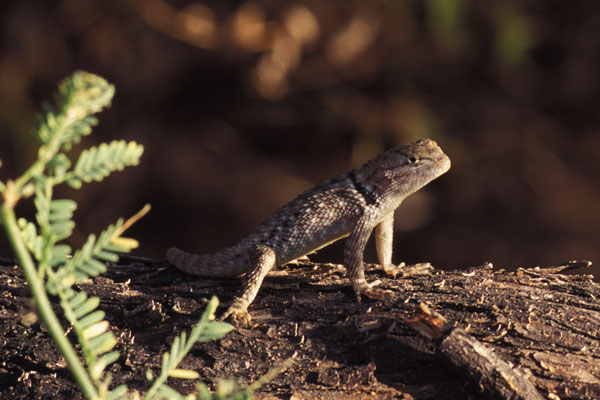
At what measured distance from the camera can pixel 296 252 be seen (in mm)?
2654

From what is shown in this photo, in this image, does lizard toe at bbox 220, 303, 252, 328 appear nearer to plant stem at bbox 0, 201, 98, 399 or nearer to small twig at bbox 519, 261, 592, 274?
small twig at bbox 519, 261, 592, 274

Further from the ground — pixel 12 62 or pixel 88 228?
pixel 12 62

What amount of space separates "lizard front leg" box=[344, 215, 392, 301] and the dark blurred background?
165 centimetres

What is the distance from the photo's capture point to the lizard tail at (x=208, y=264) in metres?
2.47

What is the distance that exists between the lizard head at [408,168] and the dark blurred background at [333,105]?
1.48 m

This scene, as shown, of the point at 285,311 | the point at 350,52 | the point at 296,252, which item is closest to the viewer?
the point at 285,311

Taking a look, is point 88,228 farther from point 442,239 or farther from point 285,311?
point 285,311

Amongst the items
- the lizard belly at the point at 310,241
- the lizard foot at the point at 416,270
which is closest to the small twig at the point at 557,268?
the lizard foot at the point at 416,270

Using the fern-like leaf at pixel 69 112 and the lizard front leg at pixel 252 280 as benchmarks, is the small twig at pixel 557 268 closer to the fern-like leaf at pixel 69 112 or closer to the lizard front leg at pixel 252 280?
the lizard front leg at pixel 252 280

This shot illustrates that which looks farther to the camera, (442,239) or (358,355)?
(442,239)

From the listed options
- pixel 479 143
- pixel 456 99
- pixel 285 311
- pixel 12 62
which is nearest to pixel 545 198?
pixel 479 143

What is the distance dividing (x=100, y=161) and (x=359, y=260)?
161 cm

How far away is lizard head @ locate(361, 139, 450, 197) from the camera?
Result: 277 centimetres

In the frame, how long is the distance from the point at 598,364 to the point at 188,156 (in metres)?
3.10
